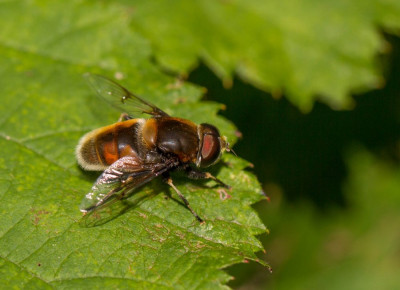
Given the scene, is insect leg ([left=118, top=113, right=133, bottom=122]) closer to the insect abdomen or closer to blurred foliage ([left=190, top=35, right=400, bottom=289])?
the insect abdomen

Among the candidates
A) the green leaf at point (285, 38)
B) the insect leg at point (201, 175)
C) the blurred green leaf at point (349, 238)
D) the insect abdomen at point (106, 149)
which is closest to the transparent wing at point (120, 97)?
the insect abdomen at point (106, 149)

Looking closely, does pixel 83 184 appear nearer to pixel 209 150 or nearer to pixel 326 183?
pixel 209 150

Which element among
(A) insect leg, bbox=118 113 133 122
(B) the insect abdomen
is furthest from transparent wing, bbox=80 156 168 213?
(A) insect leg, bbox=118 113 133 122

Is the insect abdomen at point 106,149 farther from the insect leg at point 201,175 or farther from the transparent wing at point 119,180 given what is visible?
the insect leg at point 201,175

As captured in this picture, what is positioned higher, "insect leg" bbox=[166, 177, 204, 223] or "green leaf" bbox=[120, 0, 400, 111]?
"green leaf" bbox=[120, 0, 400, 111]

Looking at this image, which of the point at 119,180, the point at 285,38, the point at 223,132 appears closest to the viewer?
the point at 119,180

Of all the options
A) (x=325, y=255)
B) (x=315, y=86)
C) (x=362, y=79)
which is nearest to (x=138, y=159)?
(x=315, y=86)

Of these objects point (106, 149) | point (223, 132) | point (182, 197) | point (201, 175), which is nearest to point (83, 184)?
point (106, 149)
